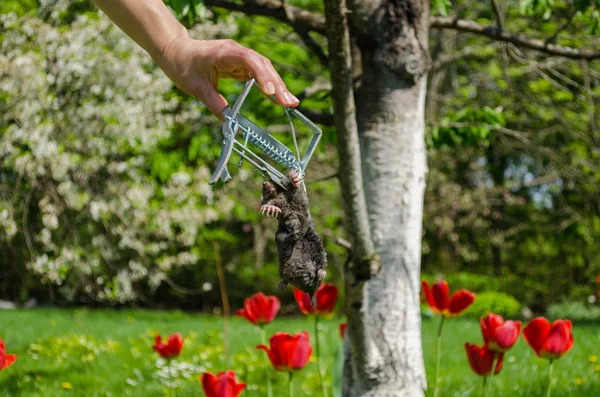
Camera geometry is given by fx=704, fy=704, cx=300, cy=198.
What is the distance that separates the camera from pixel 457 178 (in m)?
14.2

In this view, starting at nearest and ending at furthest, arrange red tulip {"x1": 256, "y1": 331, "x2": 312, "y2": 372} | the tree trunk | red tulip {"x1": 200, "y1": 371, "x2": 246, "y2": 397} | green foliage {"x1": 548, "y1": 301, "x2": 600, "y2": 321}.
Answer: red tulip {"x1": 200, "y1": 371, "x2": 246, "y2": 397}, red tulip {"x1": 256, "y1": 331, "x2": 312, "y2": 372}, the tree trunk, green foliage {"x1": 548, "y1": 301, "x2": 600, "y2": 321}

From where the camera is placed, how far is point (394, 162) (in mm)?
2785

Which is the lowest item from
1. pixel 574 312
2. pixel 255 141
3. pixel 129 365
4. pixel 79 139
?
pixel 129 365

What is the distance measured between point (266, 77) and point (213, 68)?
0.56ft

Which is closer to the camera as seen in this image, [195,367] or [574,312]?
[195,367]

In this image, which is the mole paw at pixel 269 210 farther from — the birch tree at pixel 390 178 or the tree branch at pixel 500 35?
the tree branch at pixel 500 35

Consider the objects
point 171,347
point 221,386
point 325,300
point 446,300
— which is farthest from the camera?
point 171,347

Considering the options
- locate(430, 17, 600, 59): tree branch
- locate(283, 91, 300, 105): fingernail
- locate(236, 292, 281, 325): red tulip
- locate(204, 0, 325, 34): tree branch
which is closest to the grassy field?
locate(236, 292, 281, 325): red tulip

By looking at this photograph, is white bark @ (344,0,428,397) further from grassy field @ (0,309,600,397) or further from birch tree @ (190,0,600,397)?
grassy field @ (0,309,600,397)

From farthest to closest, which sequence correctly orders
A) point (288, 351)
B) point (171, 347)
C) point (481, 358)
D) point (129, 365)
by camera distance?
1. point (129, 365)
2. point (171, 347)
3. point (481, 358)
4. point (288, 351)

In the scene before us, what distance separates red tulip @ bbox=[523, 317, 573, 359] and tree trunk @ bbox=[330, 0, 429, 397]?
47 cm

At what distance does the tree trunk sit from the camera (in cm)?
275

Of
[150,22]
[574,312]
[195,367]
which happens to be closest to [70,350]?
[195,367]

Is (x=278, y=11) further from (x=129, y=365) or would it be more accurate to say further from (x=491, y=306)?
(x=491, y=306)
